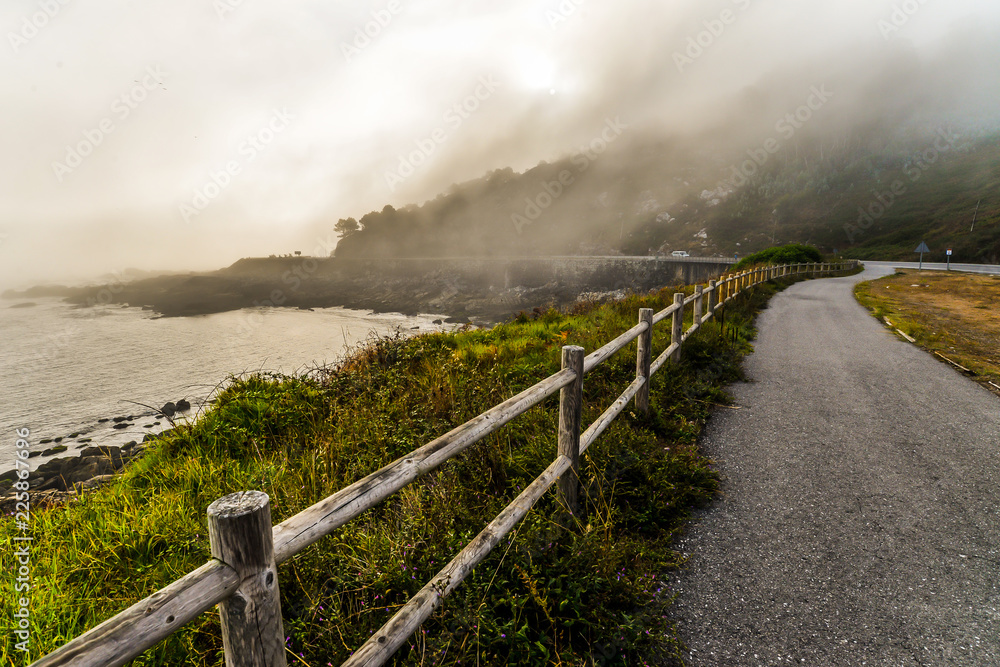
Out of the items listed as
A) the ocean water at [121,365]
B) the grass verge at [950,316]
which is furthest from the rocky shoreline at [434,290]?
the grass verge at [950,316]

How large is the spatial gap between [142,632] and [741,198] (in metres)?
222

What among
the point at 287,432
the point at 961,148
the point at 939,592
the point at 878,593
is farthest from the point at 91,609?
the point at 961,148

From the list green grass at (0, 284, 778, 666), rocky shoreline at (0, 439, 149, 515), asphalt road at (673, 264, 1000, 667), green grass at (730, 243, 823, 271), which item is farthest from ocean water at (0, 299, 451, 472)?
green grass at (730, 243, 823, 271)

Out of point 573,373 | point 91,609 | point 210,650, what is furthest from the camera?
point 573,373

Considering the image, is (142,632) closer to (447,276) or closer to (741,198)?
(447,276)

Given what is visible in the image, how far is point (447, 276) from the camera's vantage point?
277ft

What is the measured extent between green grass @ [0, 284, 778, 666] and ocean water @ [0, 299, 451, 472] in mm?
1836

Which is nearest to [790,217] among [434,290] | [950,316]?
[434,290]

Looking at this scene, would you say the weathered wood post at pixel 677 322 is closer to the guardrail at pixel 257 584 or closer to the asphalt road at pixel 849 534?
the asphalt road at pixel 849 534

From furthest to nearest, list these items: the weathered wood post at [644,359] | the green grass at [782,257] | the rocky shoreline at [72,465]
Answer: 1. the green grass at [782,257]
2. the rocky shoreline at [72,465]
3. the weathered wood post at [644,359]

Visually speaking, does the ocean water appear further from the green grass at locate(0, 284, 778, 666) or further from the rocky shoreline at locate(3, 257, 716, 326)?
the rocky shoreline at locate(3, 257, 716, 326)

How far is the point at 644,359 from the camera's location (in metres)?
5.13

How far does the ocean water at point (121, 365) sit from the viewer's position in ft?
42.3

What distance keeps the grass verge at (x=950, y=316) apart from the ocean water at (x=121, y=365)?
1192 centimetres
